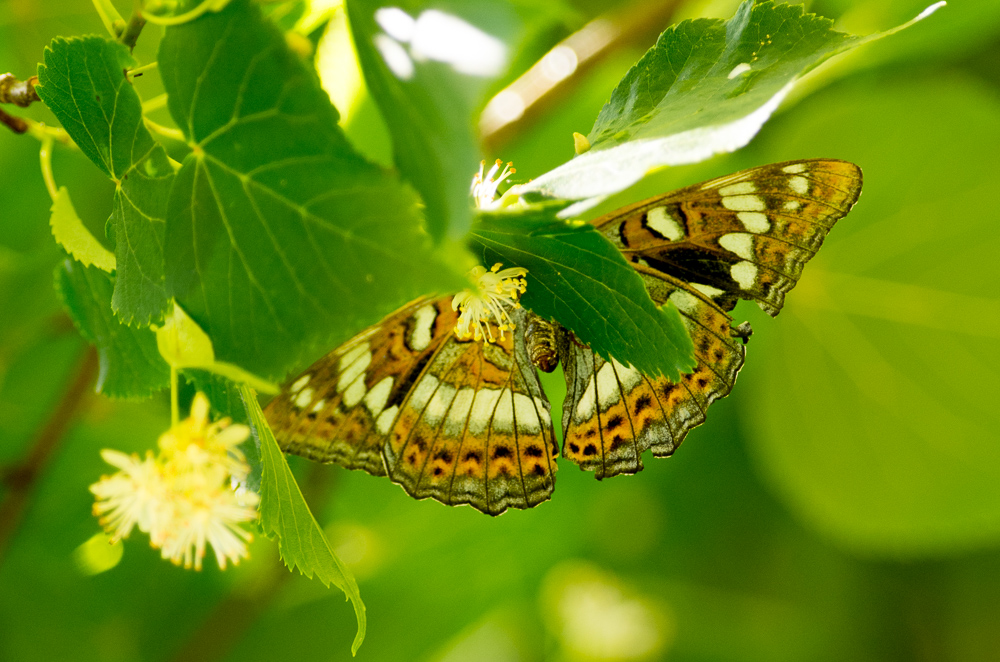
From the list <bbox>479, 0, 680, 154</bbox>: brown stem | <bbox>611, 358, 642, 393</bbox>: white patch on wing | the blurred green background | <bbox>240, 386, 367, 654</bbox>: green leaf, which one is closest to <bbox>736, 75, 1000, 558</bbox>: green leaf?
the blurred green background

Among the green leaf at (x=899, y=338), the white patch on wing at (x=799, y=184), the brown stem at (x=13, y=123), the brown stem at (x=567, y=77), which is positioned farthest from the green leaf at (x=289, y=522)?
the green leaf at (x=899, y=338)

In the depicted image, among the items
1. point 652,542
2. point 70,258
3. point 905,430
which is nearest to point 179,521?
point 70,258

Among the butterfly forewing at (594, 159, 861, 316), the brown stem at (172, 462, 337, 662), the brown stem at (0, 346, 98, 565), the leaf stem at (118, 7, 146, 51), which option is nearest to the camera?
the leaf stem at (118, 7, 146, 51)

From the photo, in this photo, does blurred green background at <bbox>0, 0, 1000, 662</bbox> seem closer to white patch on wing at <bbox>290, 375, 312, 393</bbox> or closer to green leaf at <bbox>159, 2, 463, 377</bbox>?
white patch on wing at <bbox>290, 375, 312, 393</bbox>

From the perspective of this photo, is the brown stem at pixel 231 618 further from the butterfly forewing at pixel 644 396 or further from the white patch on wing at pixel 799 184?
the white patch on wing at pixel 799 184

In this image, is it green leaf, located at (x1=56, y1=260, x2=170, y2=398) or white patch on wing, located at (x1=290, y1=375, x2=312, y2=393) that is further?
white patch on wing, located at (x1=290, y1=375, x2=312, y2=393)

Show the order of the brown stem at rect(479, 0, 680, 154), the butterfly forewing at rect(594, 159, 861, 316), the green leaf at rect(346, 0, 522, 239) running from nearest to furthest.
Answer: the green leaf at rect(346, 0, 522, 239)
the butterfly forewing at rect(594, 159, 861, 316)
the brown stem at rect(479, 0, 680, 154)

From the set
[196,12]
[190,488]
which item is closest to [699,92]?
[196,12]
